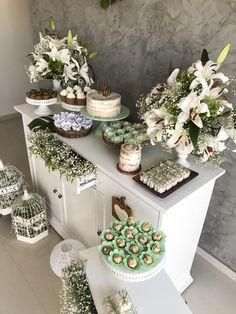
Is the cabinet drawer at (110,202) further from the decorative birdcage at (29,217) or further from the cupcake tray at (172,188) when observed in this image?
the decorative birdcage at (29,217)

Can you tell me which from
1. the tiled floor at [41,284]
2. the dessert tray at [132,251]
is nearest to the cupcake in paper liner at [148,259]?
the dessert tray at [132,251]

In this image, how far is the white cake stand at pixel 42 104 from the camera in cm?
176

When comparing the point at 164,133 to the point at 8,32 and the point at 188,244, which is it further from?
the point at 8,32

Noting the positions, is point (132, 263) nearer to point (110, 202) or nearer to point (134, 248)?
point (134, 248)

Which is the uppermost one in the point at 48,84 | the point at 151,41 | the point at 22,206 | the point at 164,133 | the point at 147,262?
the point at 151,41

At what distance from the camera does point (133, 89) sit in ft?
6.03

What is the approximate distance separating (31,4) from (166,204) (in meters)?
2.43

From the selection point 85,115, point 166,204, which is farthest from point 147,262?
point 85,115

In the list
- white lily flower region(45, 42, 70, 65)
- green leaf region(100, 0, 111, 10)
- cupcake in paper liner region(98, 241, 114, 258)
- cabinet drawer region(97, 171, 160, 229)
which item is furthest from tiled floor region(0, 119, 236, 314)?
green leaf region(100, 0, 111, 10)

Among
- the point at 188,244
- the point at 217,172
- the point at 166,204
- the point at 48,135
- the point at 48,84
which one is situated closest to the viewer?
the point at 166,204

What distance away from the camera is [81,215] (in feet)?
5.64

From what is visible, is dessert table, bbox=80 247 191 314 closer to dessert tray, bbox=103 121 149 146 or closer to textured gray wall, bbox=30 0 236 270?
dessert tray, bbox=103 121 149 146

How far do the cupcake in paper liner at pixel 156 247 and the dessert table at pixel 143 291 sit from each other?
98 mm

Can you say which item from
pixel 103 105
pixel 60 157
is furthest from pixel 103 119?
pixel 60 157
